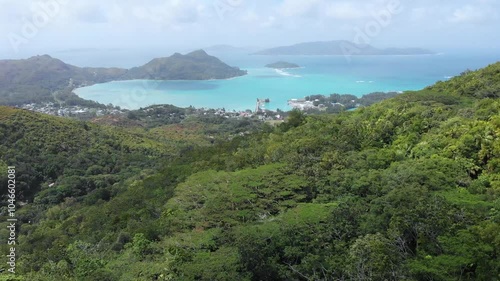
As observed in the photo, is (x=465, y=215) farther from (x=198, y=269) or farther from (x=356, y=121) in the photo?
(x=356, y=121)

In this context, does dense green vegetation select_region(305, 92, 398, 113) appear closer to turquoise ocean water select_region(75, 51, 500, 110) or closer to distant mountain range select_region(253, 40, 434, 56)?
turquoise ocean water select_region(75, 51, 500, 110)

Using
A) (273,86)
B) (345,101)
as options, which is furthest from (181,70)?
(345,101)

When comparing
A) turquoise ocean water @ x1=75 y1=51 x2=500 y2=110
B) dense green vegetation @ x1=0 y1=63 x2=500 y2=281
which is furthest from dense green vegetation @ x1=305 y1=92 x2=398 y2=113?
dense green vegetation @ x1=0 y1=63 x2=500 y2=281

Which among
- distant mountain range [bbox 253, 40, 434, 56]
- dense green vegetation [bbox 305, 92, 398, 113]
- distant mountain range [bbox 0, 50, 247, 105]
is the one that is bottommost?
dense green vegetation [bbox 305, 92, 398, 113]

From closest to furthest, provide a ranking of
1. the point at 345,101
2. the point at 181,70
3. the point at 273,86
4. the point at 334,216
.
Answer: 1. the point at 334,216
2. the point at 345,101
3. the point at 273,86
4. the point at 181,70

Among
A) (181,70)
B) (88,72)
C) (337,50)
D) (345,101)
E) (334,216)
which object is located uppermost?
(337,50)

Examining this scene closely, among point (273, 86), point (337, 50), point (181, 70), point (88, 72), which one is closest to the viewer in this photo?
point (273, 86)

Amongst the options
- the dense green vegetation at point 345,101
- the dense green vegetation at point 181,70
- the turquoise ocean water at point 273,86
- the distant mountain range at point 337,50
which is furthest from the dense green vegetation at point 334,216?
the distant mountain range at point 337,50

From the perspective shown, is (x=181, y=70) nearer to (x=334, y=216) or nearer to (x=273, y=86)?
(x=273, y=86)
